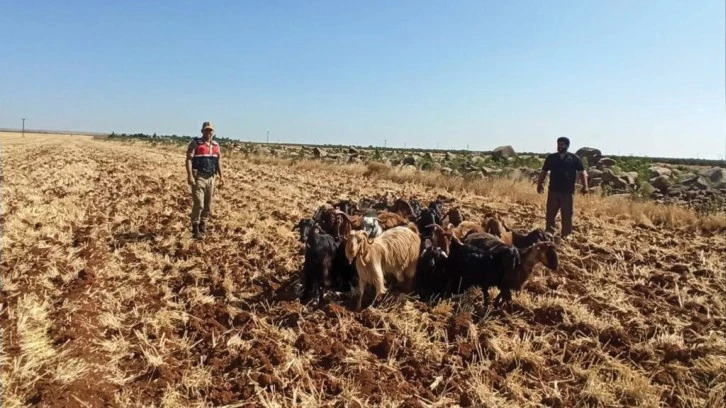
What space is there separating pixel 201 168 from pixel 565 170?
720 cm

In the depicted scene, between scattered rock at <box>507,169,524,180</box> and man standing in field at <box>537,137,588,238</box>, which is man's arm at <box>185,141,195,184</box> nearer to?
man standing in field at <box>537,137,588,238</box>

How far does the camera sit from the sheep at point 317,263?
6059mm

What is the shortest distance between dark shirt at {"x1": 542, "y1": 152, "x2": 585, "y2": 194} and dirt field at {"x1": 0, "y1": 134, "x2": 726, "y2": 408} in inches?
48.5

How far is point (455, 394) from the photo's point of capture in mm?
4285

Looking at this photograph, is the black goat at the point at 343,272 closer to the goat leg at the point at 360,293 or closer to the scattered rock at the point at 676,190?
the goat leg at the point at 360,293

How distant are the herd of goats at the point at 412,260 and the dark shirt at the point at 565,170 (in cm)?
295

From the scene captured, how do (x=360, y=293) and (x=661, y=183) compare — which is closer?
(x=360, y=293)

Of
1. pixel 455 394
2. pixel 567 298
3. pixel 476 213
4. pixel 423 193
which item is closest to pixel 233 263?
pixel 455 394

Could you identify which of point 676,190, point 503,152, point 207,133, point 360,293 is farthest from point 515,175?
point 360,293

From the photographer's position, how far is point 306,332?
5.31 metres

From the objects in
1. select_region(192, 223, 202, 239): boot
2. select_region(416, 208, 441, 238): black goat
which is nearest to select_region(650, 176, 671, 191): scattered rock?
select_region(416, 208, 441, 238): black goat

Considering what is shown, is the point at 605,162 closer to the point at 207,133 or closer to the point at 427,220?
the point at 427,220

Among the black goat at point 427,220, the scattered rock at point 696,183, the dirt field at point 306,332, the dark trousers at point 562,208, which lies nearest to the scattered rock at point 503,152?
the scattered rock at point 696,183

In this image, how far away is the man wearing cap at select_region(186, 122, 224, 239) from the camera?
30.4 feet
